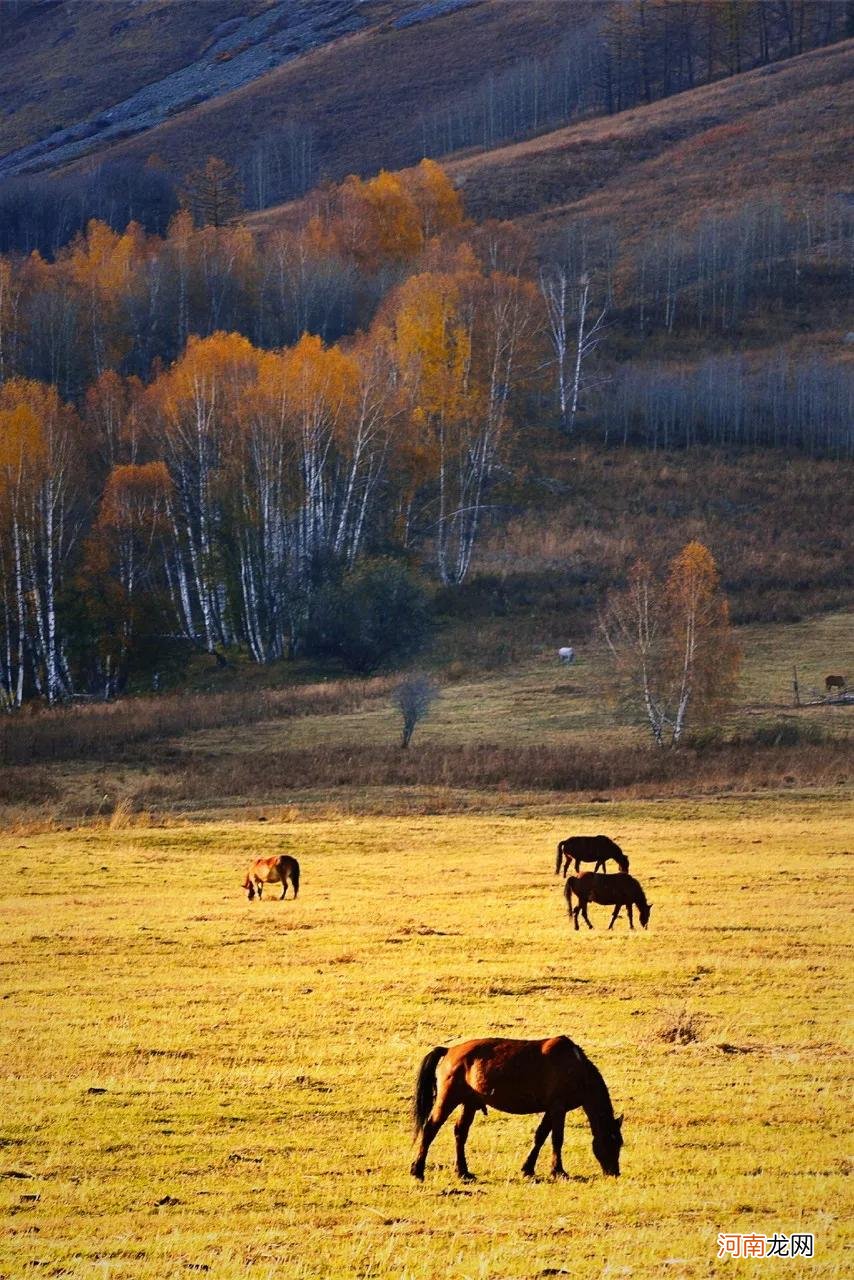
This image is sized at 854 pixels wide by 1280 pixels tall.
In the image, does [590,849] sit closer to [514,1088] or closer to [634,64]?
[514,1088]

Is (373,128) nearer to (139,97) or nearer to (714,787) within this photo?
(139,97)

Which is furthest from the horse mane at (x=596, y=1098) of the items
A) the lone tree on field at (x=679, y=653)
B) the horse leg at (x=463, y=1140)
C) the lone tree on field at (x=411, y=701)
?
the lone tree on field at (x=411, y=701)

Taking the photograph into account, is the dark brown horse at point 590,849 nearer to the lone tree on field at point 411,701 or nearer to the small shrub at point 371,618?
the lone tree on field at point 411,701

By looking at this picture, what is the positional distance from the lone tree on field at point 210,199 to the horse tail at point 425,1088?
4479 inches

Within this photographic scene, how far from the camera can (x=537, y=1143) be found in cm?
1020

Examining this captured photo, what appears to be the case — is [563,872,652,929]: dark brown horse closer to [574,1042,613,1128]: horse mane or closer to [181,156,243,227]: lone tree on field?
[574,1042,613,1128]: horse mane

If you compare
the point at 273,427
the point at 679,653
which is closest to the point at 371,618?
the point at 273,427

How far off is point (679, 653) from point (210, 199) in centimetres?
8969

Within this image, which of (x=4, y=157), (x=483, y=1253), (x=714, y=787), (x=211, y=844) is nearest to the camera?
(x=483, y=1253)

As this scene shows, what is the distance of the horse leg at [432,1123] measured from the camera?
10.1 metres

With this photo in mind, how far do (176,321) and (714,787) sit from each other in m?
67.4

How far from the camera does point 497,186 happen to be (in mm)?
134375

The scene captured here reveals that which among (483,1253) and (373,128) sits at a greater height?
(373,128)

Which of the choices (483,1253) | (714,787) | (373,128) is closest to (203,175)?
(373,128)
